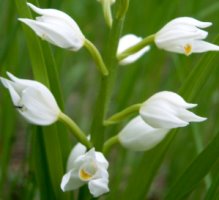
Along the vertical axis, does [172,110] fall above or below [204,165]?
above

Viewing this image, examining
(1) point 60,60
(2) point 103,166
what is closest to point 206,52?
(2) point 103,166

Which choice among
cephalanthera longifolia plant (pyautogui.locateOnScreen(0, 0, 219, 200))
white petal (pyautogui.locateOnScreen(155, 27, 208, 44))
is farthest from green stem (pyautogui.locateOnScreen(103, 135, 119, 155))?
white petal (pyautogui.locateOnScreen(155, 27, 208, 44))

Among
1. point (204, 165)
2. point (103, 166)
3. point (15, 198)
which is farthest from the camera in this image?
point (15, 198)

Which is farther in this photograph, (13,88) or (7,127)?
(7,127)

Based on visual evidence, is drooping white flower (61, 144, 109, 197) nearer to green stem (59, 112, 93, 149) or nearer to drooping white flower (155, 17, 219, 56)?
green stem (59, 112, 93, 149)

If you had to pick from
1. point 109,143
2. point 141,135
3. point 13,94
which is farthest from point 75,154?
point 13,94

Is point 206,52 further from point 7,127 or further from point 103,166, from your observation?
point 7,127
